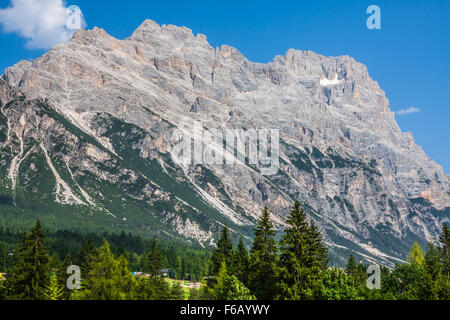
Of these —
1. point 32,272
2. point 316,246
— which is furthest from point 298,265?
point 32,272

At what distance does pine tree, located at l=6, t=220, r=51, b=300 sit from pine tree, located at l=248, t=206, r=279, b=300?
28.5m

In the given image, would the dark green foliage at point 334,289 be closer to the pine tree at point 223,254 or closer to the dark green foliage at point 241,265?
the dark green foliage at point 241,265

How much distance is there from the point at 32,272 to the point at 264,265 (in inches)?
1234

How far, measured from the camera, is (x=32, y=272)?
64812mm

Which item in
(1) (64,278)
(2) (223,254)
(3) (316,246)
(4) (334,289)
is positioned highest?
(2) (223,254)

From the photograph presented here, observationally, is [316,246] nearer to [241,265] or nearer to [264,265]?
[264,265]

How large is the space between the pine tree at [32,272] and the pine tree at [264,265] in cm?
2851

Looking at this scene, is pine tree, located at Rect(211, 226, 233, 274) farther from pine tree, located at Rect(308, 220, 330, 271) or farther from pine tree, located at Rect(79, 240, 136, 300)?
pine tree, located at Rect(79, 240, 136, 300)

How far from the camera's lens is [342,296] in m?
61.0

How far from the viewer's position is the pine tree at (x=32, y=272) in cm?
6412

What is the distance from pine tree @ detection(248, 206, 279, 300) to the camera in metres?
67.6

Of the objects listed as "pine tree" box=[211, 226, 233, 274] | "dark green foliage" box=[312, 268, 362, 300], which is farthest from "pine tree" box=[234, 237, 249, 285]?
"dark green foliage" box=[312, 268, 362, 300]

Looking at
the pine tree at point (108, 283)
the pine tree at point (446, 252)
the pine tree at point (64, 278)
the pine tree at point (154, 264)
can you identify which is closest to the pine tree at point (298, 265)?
the pine tree at point (108, 283)

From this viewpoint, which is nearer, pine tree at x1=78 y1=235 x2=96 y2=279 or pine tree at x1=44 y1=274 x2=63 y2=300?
pine tree at x1=44 y1=274 x2=63 y2=300
